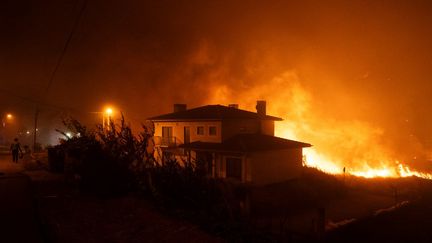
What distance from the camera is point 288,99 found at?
61.8 metres

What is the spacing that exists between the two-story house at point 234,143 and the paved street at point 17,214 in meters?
11.7

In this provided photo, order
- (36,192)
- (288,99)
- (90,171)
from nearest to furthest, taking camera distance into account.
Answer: (90,171) → (36,192) → (288,99)

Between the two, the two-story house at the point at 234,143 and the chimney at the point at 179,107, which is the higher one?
the chimney at the point at 179,107

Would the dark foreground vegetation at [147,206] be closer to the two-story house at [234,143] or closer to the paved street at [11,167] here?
the paved street at [11,167]

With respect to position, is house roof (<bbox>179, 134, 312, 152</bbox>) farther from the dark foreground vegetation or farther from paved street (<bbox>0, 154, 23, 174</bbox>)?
paved street (<bbox>0, 154, 23, 174</bbox>)

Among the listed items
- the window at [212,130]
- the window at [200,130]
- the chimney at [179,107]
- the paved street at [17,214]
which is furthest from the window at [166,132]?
the paved street at [17,214]

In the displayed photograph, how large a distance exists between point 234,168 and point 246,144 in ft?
7.16

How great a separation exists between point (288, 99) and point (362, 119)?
3721 centimetres

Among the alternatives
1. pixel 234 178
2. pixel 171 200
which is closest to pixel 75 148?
pixel 171 200

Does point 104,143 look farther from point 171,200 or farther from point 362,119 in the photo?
point 362,119

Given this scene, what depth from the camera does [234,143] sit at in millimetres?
27484

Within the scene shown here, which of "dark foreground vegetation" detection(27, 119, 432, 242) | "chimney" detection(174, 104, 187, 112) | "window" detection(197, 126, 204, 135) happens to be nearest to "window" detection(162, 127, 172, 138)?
"window" detection(197, 126, 204, 135)

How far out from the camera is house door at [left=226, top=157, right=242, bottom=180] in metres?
25.6

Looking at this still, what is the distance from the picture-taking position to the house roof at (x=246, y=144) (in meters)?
25.5
